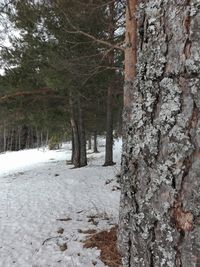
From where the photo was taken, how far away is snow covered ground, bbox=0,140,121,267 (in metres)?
4.60

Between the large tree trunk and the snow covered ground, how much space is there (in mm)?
3512

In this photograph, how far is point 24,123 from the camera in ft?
51.7

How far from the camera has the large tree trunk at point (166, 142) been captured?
0.83 m

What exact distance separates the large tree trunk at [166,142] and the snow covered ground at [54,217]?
3512 millimetres

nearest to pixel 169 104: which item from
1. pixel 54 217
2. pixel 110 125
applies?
pixel 54 217

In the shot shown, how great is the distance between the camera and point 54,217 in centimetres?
663

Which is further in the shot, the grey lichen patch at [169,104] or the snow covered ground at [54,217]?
the snow covered ground at [54,217]

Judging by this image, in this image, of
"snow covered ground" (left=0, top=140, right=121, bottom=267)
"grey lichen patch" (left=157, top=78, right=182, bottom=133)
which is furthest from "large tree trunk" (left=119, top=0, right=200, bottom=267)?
"snow covered ground" (left=0, top=140, right=121, bottom=267)

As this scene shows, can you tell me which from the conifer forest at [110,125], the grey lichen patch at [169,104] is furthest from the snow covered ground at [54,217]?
the grey lichen patch at [169,104]

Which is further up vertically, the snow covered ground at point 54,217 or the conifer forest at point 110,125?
the conifer forest at point 110,125

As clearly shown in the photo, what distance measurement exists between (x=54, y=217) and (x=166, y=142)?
6.05 meters

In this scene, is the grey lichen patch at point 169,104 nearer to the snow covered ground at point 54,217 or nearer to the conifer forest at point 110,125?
the conifer forest at point 110,125

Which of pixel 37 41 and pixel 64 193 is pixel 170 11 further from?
pixel 37 41

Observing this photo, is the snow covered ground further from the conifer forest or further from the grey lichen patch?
the grey lichen patch
